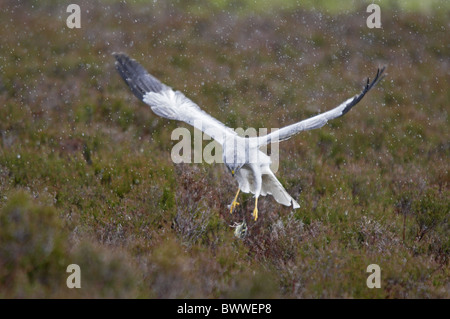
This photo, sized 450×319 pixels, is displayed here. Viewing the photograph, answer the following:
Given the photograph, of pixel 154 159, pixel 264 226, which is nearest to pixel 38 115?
pixel 154 159

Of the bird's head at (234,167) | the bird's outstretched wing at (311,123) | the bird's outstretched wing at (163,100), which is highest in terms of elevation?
the bird's outstretched wing at (163,100)

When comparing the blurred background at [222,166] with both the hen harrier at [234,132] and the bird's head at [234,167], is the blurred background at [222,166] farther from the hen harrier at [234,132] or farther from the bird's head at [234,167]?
the bird's head at [234,167]

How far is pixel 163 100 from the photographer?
19.9 feet

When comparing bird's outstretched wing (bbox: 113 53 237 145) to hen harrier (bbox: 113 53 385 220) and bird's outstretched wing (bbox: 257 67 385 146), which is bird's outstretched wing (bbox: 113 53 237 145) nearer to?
hen harrier (bbox: 113 53 385 220)

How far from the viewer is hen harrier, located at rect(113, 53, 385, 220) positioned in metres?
4.85

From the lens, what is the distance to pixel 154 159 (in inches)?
258

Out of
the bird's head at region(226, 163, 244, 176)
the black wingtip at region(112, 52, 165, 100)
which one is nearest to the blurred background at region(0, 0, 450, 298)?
the bird's head at region(226, 163, 244, 176)

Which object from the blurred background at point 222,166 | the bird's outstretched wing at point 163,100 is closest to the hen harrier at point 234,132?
the bird's outstretched wing at point 163,100

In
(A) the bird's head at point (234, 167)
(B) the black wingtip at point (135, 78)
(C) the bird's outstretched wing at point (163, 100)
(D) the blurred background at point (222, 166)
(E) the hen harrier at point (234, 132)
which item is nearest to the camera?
(D) the blurred background at point (222, 166)

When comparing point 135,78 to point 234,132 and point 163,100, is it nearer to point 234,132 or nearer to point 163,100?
point 163,100

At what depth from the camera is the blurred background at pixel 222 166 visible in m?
3.88

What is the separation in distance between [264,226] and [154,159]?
6.46 feet

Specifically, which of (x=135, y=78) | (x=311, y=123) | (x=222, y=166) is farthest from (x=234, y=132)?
(x=135, y=78)

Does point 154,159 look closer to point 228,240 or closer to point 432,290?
point 228,240
